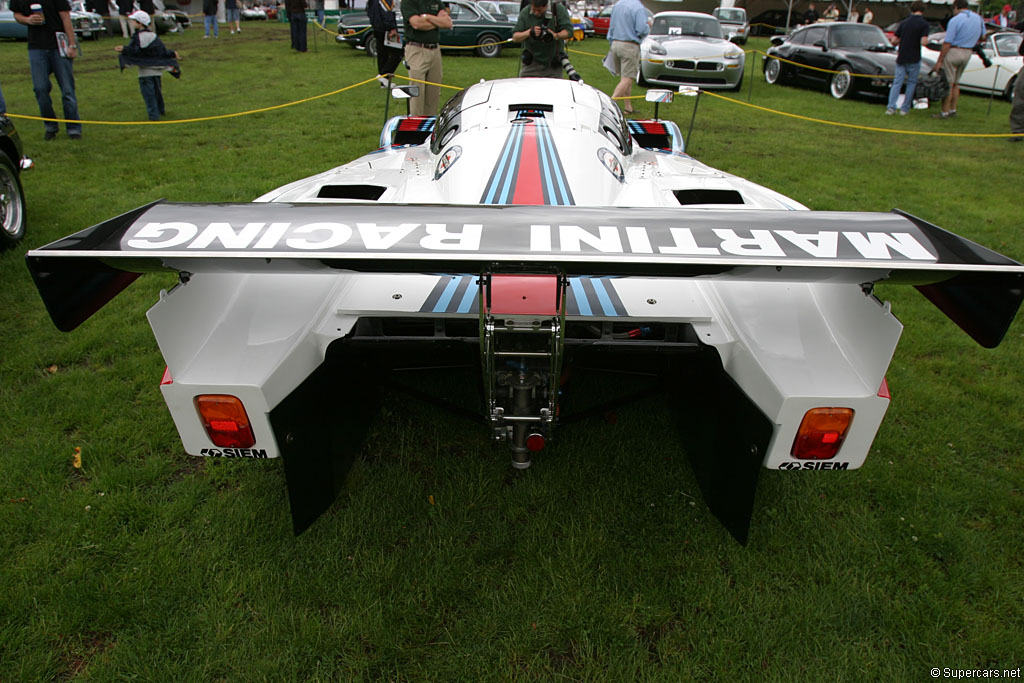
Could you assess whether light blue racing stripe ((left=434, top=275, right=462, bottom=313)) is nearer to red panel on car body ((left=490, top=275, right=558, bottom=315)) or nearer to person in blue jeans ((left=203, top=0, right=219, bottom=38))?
red panel on car body ((left=490, top=275, right=558, bottom=315))

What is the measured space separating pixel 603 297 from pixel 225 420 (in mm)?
1284

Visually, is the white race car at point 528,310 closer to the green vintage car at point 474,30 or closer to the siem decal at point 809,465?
the siem decal at point 809,465

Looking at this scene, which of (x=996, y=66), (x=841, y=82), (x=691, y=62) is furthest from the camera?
(x=996, y=66)

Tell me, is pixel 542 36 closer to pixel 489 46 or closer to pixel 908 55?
pixel 908 55

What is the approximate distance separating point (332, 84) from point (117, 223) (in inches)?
449

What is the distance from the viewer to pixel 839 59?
38.5ft

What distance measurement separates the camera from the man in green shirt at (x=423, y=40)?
705 cm

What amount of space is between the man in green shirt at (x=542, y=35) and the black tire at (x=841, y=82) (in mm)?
7133

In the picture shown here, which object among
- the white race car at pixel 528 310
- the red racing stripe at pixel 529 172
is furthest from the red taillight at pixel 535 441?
the red racing stripe at pixel 529 172

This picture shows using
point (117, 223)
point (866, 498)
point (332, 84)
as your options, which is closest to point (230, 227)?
point (117, 223)

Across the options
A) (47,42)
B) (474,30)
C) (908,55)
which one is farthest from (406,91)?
(474,30)

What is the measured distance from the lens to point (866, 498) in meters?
2.64

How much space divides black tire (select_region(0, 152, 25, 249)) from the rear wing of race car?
150 inches

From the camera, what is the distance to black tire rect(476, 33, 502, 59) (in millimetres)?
15703
